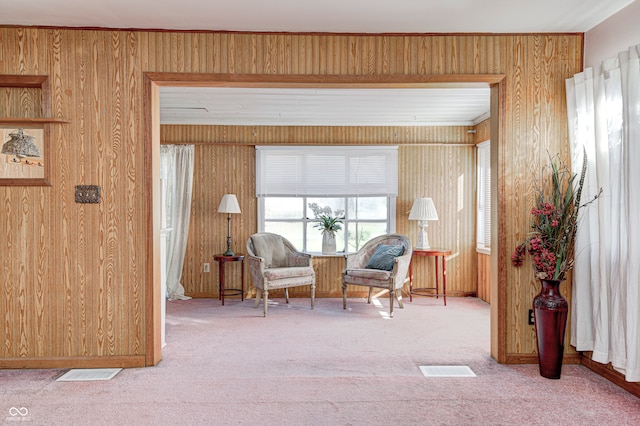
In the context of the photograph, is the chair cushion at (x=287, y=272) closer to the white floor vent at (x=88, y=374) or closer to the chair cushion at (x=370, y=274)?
the chair cushion at (x=370, y=274)

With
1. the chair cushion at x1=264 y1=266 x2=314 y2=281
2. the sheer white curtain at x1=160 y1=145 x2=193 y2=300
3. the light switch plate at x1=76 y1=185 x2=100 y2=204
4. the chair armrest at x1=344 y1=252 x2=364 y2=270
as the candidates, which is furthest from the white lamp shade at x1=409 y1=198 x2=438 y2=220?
the light switch plate at x1=76 y1=185 x2=100 y2=204

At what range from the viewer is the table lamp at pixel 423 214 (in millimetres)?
6133

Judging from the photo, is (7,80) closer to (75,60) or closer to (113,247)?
(75,60)

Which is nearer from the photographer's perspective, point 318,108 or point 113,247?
point 113,247

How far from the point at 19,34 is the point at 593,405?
4.63m

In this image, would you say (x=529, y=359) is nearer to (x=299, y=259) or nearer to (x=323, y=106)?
(x=299, y=259)

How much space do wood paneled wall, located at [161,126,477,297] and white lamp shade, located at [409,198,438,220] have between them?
0.37 m

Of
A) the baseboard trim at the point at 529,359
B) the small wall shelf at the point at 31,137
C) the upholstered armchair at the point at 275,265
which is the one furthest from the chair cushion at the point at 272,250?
the baseboard trim at the point at 529,359

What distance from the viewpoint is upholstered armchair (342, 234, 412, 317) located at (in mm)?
5355

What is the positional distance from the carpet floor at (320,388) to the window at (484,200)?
190 cm

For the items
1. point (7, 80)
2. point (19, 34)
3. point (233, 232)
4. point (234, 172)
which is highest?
point (19, 34)

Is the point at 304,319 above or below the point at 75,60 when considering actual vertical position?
below

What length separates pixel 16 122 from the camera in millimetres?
3416

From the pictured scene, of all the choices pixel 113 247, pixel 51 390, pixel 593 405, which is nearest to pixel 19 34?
pixel 113 247
